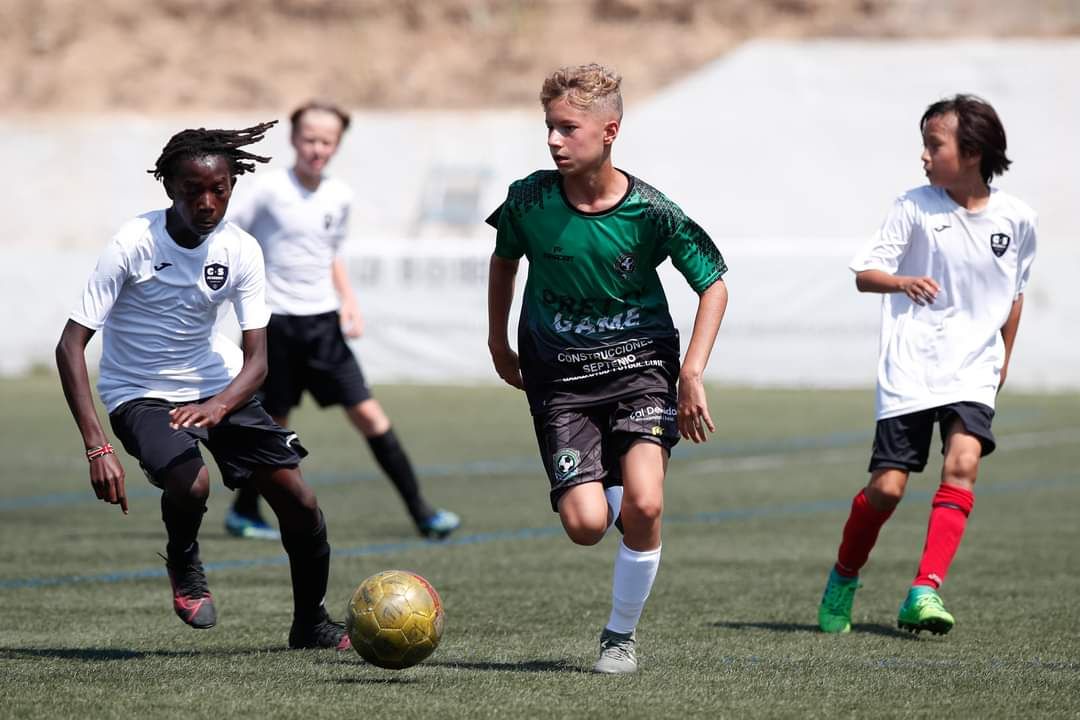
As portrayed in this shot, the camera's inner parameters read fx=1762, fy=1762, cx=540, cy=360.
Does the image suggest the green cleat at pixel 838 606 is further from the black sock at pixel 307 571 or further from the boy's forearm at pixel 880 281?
the black sock at pixel 307 571

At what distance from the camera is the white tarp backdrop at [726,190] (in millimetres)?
21031

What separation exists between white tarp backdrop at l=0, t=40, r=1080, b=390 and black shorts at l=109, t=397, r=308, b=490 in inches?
598

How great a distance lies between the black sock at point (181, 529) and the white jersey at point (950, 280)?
8.31 ft

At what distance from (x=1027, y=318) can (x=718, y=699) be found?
16.9m

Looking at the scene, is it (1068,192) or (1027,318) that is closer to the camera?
(1027,318)

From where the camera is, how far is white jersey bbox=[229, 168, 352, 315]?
9445mm

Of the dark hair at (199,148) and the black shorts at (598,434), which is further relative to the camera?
the dark hair at (199,148)

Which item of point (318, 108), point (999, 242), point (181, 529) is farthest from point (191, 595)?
point (318, 108)

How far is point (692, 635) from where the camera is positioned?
635 centimetres

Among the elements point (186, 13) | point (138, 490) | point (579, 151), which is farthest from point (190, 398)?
point (186, 13)

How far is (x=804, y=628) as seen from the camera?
6.59m

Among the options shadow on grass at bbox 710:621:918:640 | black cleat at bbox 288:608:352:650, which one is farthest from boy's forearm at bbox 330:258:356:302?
black cleat at bbox 288:608:352:650

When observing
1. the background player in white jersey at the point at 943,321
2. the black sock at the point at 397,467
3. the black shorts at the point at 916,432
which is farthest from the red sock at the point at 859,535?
the black sock at the point at 397,467

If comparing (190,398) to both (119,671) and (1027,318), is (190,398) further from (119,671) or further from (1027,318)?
(1027,318)
